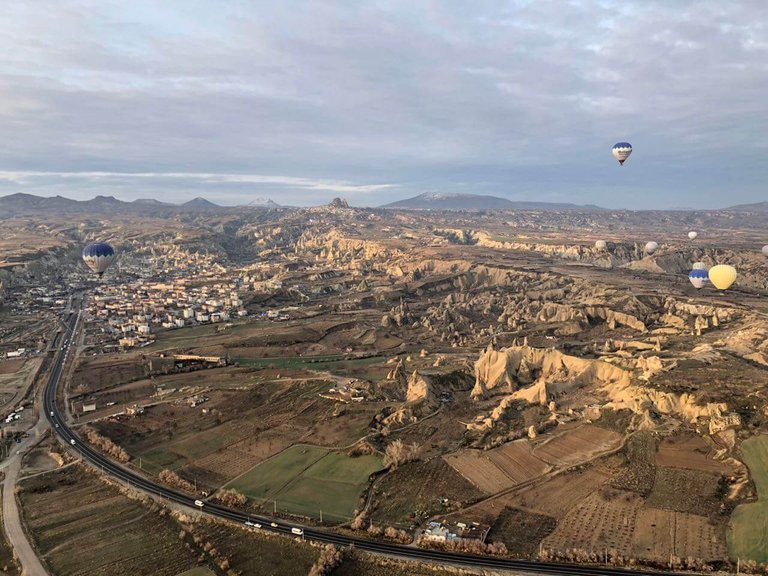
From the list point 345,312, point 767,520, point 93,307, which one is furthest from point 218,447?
point 93,307

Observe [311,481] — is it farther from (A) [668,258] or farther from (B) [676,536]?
(A) [668,258]

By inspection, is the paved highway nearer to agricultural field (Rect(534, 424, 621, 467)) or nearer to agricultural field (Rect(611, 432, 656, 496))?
agricultural field (Rect(611, 432, 656, 496))

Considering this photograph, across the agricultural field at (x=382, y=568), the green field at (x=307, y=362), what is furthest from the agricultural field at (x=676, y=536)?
the green field at (x=307, y=362)

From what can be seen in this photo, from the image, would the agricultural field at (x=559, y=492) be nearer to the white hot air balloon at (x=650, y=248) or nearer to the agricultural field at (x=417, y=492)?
the agricultural field at (x=417, y=492)

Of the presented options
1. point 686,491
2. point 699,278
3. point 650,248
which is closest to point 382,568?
point 686,491

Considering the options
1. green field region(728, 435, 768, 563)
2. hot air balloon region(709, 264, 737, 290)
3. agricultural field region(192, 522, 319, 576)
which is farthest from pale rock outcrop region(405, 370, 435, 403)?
hot air balloon region(709, 264, 737, 290)
